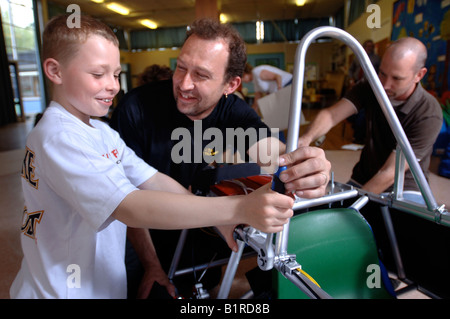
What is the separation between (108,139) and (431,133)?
1.57 metres

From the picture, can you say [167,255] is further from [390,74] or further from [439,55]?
[439,55]

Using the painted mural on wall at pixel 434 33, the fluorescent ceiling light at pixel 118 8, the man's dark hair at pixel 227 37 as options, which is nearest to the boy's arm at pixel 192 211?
the man's dark hair at pixel 227 37

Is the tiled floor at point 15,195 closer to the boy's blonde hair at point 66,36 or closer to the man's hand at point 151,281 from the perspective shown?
the man's hand at point 151,281

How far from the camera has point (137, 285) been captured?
1283 millimetres

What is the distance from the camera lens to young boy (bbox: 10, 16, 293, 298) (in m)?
0.62

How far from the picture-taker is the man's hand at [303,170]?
0.57 m

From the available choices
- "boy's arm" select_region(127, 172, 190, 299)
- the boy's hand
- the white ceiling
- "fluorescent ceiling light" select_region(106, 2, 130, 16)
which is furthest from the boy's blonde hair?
"fluorescent ceiling light" select_region(106, 2, 130, 16)

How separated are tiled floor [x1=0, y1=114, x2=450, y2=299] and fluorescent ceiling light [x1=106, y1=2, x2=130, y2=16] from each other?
6123mm

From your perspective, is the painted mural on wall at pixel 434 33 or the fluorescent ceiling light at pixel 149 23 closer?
the painted mural on wall at pixel 434 33

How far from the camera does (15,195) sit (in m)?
3.24

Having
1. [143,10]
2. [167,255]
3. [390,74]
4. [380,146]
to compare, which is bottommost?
[167,255]

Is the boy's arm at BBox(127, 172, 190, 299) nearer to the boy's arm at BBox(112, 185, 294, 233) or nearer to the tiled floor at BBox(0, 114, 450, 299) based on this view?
the tiled floor at BBox(0, 114, 450, 299)
